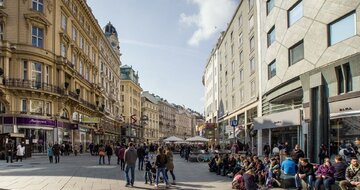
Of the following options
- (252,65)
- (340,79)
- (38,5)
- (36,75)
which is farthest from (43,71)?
(340,79)

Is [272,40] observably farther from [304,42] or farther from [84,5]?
[84,5]

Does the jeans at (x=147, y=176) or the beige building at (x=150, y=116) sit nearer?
the jeans at (x=147, y=176)

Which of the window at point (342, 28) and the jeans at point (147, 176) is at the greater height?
A: the window at point (342, 28)

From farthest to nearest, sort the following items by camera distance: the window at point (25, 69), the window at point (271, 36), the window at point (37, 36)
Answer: the window at point (37, 36) → the window at point (25, 69) → the window at point (271, 36)

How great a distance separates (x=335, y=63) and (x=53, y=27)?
33811 millimetres

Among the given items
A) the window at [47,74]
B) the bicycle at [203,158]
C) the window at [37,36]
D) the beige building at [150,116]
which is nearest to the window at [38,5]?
the window at [37,36]

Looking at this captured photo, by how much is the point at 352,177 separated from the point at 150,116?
125 metres

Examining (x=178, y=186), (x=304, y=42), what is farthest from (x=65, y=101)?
(x=178, y=186)

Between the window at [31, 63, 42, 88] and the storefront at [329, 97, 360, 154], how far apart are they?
31.1 meters

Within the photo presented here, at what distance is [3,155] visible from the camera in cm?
3456

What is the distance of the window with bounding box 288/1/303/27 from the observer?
26.3 m

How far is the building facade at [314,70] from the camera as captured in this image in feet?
68.9

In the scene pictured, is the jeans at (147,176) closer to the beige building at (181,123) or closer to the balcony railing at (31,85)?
the balcony railing at (31,85)

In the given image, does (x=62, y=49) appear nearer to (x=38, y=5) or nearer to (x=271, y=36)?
(x=38, y=5)
